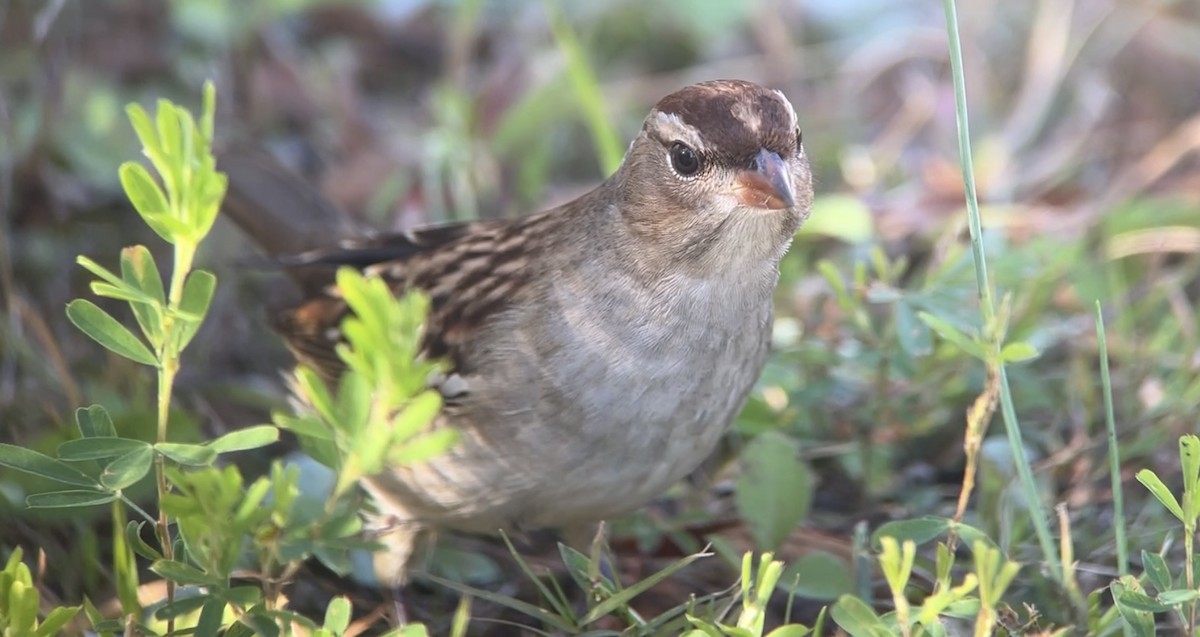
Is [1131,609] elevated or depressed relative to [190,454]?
depressed

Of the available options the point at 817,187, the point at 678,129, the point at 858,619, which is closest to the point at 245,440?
the point at 858,619

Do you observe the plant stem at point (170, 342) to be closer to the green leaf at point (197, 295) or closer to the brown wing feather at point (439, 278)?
the green leaf at point (197, 295)

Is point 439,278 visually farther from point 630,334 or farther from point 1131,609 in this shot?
point 1131,609

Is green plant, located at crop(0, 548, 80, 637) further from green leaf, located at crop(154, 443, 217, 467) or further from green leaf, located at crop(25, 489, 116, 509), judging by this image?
green leaf, located at crop(154, 443, 217, 467)

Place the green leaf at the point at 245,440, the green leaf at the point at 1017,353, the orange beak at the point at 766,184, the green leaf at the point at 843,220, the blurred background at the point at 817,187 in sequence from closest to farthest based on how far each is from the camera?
the green leaf at the point at 245,440
the green leaf at the point at 1017,353
the orange beak at the point at 766,184
the blurred background at the point at 817,187
the green leaf at the point at 843,220

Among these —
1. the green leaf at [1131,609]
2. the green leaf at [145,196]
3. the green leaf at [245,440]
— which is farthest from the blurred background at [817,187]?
the green leaf at [145,196]

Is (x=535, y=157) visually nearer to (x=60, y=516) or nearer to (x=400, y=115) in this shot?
(x=400, y=115)
